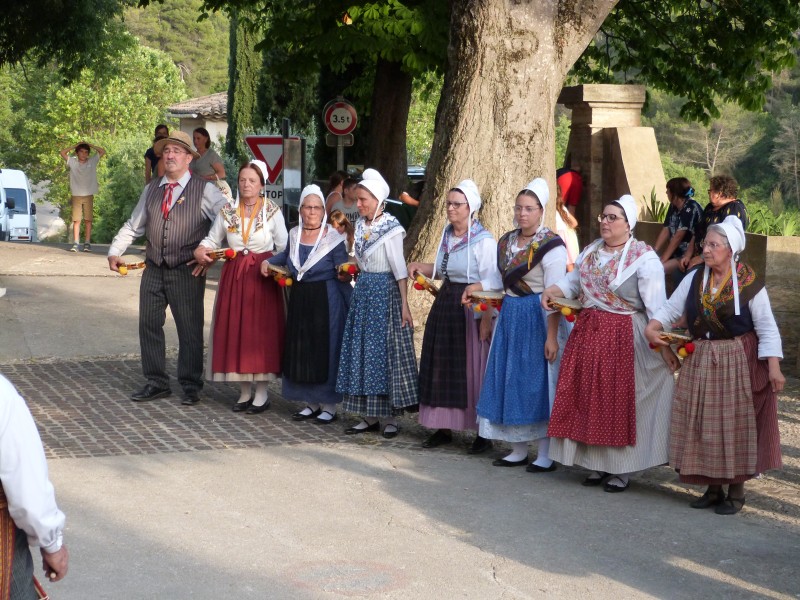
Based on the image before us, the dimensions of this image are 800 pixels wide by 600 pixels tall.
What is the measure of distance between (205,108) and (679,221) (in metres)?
47.7

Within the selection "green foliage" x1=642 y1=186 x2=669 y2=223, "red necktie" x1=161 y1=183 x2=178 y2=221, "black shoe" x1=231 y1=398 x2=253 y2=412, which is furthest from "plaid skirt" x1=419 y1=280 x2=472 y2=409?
"green foliage" x1=642 y1=186 x2=669 y2=223

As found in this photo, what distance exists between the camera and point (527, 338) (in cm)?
755

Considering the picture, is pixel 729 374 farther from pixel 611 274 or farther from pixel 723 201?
pixel 723 201

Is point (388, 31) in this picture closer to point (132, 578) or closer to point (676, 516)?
point (676, 516)

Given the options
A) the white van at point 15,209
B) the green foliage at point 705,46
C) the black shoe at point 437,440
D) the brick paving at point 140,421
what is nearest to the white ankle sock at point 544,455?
the black shoe at point 437,440

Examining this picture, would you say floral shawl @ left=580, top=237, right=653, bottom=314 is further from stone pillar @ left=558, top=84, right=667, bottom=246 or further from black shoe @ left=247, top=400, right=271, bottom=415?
stone pillar @ left=558, top=84, right=667, bottom=246

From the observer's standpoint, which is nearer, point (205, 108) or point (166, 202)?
point (166, 202)

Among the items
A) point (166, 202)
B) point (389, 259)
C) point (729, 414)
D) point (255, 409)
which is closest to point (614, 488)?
point (729, 414)

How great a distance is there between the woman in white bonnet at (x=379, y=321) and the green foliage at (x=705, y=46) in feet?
38.6

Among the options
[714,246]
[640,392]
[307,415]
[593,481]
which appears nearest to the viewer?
[714,246]

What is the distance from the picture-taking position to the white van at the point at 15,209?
3697 centimetres

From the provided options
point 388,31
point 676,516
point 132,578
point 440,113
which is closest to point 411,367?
point 676,516

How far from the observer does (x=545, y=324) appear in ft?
24.8

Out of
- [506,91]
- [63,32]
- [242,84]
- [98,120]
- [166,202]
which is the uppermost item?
[242,84]
